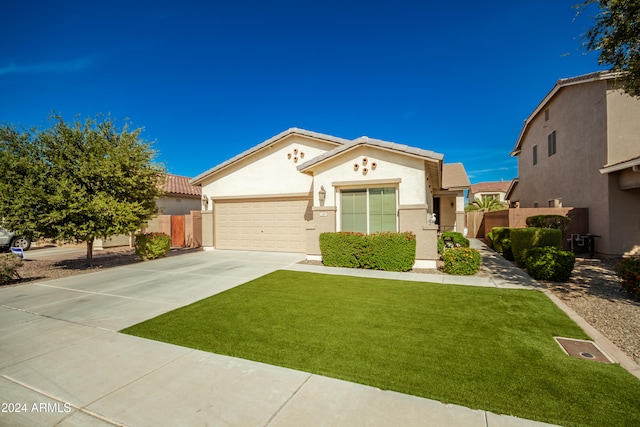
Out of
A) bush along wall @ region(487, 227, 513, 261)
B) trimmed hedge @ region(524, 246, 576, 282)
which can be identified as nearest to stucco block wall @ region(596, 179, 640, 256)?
bush along wall @ region(487, 227, 513, 261)

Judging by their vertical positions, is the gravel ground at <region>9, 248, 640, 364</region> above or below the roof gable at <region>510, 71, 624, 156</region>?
below

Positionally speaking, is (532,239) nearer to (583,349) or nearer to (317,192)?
(583,349)

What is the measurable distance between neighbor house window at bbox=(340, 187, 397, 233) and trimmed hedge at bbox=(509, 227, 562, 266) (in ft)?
14.1

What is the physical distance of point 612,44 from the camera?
6.71 m

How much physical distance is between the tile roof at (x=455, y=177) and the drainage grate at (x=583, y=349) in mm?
13619

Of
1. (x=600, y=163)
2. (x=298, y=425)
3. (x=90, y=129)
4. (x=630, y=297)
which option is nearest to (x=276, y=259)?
(x=90, y=129)

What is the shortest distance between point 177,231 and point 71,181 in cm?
824

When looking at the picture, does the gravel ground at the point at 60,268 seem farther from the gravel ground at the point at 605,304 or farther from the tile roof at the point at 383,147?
the gravel ground at the point at 605,304

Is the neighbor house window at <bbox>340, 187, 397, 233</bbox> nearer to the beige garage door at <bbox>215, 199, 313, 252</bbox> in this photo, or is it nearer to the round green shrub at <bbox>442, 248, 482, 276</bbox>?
the round green shrub at <bbox>442, 248, 482, 276</bbox>

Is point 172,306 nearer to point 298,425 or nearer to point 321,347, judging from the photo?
point 321,347

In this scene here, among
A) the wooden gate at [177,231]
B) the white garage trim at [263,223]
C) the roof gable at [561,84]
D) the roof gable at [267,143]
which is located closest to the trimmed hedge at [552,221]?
the roof gable at [561,84]

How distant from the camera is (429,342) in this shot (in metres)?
4.01

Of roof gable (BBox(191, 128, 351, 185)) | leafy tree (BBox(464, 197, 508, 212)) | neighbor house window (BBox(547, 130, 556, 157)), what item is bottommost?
leafy tree (BBox(464, 197, 508, 212))

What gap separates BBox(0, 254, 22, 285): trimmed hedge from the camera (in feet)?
25.9
